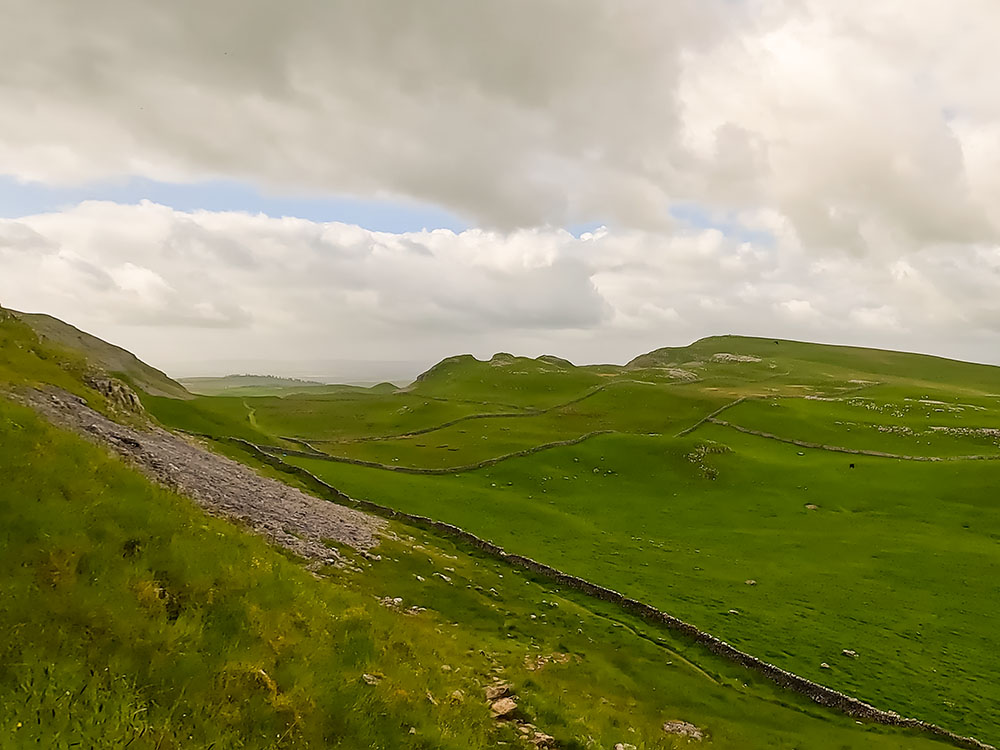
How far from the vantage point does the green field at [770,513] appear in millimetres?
31984

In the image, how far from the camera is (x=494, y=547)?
40.5 metres

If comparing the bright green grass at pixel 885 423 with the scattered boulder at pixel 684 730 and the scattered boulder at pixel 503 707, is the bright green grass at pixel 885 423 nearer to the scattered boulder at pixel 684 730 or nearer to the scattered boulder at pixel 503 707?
the scattered boulder at pixel 684 730

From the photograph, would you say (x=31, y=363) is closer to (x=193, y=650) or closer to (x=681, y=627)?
(x=193, y=650)

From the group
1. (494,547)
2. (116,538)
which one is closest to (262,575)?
(116,538)

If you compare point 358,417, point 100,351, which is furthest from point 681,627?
point 100,351

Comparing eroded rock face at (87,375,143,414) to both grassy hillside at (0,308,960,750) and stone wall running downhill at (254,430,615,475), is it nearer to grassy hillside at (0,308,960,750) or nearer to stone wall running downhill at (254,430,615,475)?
stone wall running downhill at (254,430,615,475)

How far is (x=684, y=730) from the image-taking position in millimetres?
21484

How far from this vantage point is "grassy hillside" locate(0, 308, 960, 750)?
344 inches

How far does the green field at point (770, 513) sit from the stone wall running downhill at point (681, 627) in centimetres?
162

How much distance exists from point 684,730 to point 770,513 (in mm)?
43376

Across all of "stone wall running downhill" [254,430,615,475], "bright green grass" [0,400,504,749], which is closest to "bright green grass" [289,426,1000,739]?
"stone wall running downhill" [254,430,615,475]

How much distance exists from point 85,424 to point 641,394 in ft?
361

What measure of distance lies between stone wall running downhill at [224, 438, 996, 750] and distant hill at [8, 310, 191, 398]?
107 m

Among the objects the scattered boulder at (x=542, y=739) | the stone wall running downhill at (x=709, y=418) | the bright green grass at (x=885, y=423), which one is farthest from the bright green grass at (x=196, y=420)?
the bright green grass at (x=885, y=423)
